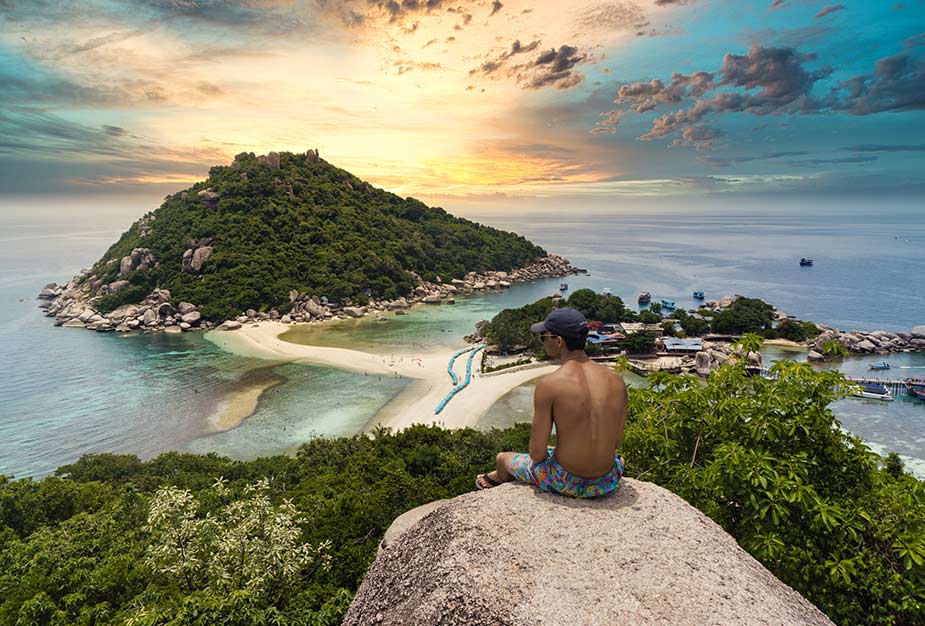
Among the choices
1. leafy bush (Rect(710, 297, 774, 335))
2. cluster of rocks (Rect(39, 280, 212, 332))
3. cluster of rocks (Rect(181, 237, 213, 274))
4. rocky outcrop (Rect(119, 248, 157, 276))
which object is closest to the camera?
leafy bush (Rect(710, 297, 774, 335))

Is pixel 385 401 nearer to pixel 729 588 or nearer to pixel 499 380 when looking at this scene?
pixel 499 380

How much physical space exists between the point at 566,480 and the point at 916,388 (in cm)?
4949

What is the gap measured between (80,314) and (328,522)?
68.0 m

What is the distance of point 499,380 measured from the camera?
4069cm

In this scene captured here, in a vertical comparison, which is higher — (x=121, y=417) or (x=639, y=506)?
(x=639, y=506)

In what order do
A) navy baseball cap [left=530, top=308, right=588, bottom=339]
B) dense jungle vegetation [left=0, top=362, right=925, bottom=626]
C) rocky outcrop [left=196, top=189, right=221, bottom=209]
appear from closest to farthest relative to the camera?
navy baseball cap [left=530, top=308, right=588, bottom=339]
dense jungle vegetation [left=0, top=362, right=925, bottom=626]
rocky outcrop [left=196, top=189, right=221, bottom=209]

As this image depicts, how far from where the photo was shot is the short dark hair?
471 cm

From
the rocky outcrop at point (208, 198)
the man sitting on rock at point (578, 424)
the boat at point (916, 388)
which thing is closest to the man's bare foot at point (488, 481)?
the man sitting on rock at point (578, 424)

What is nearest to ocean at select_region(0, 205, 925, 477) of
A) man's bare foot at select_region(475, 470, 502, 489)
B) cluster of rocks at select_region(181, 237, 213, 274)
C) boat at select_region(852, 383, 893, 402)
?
boat at select_region(852, 383, 893, 402)

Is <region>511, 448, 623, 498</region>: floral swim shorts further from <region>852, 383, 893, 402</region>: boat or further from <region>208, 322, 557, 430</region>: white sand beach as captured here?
<region>852, 383, 893, 402</region>: boat

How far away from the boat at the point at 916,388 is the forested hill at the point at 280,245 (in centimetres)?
6063

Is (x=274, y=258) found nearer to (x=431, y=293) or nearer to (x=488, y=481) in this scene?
(x=431, y=293)

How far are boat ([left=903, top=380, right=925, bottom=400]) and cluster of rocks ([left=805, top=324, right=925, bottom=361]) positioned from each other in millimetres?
9305

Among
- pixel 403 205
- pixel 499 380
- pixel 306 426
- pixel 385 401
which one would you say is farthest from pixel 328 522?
pixel 403 205
